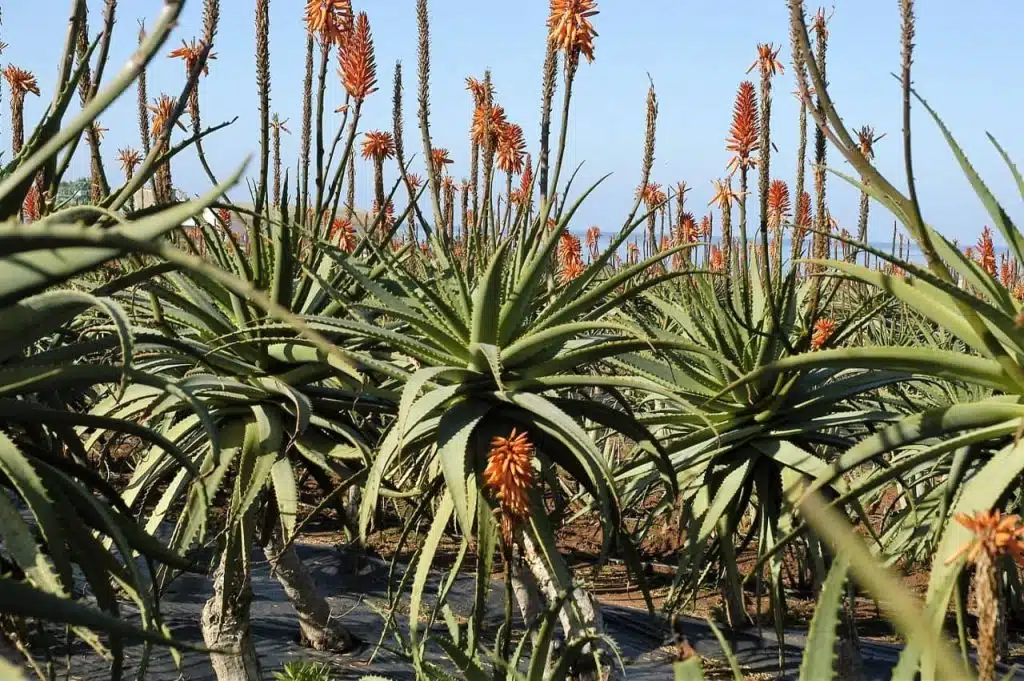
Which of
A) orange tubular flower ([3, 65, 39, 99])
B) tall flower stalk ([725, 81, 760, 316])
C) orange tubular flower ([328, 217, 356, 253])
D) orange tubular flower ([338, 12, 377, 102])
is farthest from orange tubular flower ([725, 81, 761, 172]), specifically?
orange tubular flower ([3, 65, 39, 99])

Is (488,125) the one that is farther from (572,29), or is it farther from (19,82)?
(19,82)

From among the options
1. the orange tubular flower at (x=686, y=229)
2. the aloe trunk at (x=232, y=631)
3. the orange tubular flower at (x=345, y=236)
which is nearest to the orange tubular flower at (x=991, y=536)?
the aloe trunk at (x=232, y=631)

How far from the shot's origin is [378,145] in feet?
17.1

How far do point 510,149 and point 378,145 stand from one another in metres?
0.89

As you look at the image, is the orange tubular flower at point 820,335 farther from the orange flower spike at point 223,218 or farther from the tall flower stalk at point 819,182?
the orange flower spike at point 223,218

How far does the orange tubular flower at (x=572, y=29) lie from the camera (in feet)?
11.5

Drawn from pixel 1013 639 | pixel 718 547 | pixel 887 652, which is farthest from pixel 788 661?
pixel 718 547

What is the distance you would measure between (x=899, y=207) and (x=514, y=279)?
1.23 metres

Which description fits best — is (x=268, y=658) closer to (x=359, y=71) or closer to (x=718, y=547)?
(x=718, y=547)

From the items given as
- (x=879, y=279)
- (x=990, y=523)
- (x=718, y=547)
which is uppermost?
(x=879, y=279)

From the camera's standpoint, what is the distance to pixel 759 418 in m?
3.60

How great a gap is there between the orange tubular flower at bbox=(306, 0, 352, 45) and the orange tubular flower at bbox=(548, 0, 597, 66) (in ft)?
2.78

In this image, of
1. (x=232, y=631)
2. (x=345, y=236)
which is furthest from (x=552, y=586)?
(x=345, y=236)

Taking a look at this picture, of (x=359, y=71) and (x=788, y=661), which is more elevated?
(x=359, y=71)
